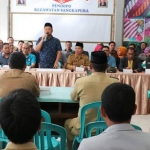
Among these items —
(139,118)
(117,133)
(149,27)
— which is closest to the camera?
(117,133)

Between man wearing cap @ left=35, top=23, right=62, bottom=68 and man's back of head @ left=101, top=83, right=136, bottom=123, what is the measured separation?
12.7ft

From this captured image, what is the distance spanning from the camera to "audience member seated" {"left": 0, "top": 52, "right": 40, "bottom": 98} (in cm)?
262

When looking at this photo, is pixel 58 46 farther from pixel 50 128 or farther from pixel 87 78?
pixel 50 128

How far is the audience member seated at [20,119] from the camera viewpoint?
1.02 m

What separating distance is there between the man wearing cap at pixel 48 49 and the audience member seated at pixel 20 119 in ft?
13.3

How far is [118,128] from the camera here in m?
1.20

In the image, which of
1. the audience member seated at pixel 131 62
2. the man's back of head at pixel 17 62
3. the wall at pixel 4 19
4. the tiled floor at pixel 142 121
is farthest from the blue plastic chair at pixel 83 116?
the wall at pixel 4 19

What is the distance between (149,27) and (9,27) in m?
3.68

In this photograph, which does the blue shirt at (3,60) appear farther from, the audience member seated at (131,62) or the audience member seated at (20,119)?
the audience member seated at (20,119)

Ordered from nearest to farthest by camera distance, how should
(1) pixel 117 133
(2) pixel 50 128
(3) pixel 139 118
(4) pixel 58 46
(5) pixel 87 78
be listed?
1. (1) pixel 117 133
2. (2) pixel 50 128
3. (5) pixel 87 78
4. (3) pixel 139 118
5. (4) pixel 58 46

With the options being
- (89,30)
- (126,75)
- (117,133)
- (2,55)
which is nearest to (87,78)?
(117,133)

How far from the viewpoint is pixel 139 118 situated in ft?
15.6

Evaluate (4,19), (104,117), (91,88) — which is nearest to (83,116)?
(91,88)

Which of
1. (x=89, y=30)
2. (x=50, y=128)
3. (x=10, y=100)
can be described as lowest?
(x=50, y=128)
